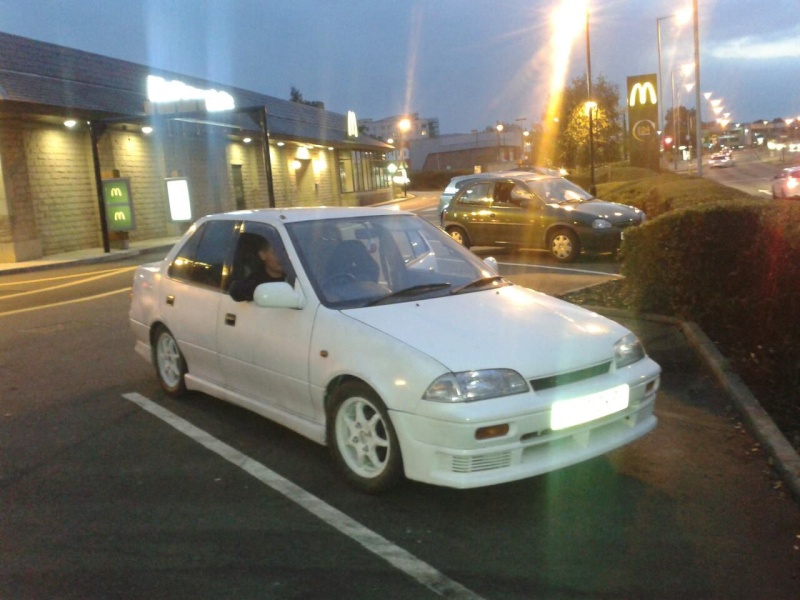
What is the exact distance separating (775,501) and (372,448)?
87.9 inches

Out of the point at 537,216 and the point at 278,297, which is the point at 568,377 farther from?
the point at 537,216

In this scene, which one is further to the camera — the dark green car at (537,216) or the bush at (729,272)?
the dark green car at (537,216)

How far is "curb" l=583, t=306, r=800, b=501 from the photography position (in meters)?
4.72

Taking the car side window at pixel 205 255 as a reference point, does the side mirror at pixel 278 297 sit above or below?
below

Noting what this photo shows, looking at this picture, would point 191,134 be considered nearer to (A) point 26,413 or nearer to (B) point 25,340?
(B) point 25,340

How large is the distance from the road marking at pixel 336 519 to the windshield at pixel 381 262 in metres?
1.14

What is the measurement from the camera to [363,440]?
471cm

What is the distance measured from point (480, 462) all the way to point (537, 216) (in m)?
12.1

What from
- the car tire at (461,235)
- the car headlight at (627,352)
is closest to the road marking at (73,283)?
the car tire at (461,235)

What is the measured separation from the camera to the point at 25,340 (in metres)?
10.0

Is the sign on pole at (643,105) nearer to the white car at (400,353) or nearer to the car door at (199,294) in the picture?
the white car at (400,353)

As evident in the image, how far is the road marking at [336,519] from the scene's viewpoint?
366 centimetres

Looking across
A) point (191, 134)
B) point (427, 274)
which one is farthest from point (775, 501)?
point (191, 134)

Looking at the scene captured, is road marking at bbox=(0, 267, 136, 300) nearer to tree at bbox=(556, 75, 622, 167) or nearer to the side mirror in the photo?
the side mirror
